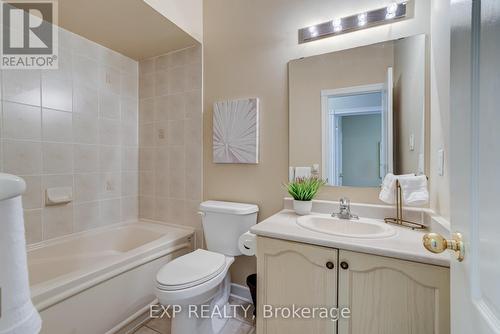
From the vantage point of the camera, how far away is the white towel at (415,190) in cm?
119

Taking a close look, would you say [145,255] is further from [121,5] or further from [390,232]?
[121,5]

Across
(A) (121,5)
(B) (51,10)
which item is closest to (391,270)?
(A) (121,5)

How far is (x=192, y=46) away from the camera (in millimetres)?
2006

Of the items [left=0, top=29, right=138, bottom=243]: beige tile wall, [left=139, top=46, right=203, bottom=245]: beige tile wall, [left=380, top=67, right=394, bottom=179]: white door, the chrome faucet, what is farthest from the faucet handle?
[left=0, top=29, right=138, bottom=243]: beige tile wall

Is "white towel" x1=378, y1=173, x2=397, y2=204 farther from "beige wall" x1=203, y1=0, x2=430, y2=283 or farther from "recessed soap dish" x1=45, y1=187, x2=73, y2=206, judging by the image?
"recessed soap dish" x1=45, y1=187, x2=73, y2=206

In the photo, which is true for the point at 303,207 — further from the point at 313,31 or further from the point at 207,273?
the point at 313,31

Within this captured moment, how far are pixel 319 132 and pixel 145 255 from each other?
147cm

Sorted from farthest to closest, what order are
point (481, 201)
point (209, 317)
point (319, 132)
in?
point (319, 132) → point (209, 317) → point (481, 201)

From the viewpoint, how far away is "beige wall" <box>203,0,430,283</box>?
1.53 m

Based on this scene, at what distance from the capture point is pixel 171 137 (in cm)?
212

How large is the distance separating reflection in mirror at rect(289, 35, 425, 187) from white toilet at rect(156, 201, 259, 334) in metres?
0.61

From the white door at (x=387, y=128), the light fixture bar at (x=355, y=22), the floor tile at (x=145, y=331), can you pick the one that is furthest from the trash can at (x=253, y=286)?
the light fixture bar at (x=355, y=22)

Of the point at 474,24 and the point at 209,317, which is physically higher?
the point at 474,24

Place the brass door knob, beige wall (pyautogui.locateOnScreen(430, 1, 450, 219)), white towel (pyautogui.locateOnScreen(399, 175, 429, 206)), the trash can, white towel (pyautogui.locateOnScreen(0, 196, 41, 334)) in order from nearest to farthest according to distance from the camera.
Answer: white towel (pyautogui.locateOnScreen(0, 196, 41, 334)) < the brass door knob < beige wall (pyautogui.locateOnScreen(430, 1, 450, 219)) < white towel (pyautogui.locateOnScreen(399, 175, 429, 206)) < the trash can
